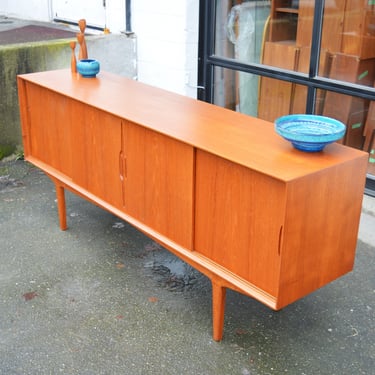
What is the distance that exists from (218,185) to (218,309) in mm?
636

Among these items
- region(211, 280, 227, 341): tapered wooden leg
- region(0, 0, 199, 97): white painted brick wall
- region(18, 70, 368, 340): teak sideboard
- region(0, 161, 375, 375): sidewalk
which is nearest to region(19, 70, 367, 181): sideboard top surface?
region(18, 70, 368, 340): teak sideboard

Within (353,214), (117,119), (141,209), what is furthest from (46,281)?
(353,214)

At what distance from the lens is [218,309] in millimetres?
2875

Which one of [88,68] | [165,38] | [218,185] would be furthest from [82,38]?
[218,185]

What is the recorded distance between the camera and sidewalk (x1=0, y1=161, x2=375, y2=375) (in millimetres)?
2805

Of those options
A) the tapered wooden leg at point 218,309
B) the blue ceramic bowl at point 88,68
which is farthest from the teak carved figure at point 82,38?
the tapered wooden leg at point 218,309

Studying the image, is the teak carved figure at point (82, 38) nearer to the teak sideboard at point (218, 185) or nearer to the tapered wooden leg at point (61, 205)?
the teak sideboard at point (218, 185)

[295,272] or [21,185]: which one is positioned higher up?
[295,272]

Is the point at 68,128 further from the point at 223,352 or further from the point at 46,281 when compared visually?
the point at 223,352

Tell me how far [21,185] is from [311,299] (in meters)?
2.56

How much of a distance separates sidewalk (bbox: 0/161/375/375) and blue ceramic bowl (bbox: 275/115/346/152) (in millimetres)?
1004

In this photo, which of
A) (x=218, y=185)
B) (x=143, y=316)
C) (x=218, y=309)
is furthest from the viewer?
(x=143, y=316)

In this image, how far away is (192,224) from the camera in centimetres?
283

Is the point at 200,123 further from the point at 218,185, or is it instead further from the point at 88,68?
the point at 88,68
